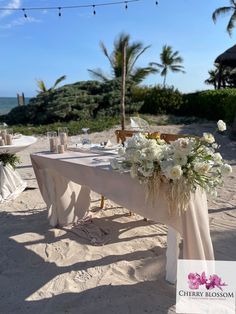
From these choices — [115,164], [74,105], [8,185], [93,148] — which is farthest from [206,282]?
[74,105]

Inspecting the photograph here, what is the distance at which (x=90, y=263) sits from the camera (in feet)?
10.1

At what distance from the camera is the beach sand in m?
2.53

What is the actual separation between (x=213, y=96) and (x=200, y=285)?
13439 millimetres

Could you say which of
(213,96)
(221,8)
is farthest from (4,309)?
(221,8)

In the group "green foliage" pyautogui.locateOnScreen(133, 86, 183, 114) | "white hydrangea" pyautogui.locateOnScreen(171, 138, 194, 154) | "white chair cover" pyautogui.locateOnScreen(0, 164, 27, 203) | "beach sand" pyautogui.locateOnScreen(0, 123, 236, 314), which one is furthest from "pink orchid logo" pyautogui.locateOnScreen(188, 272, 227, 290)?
"green foliage" pyautogui.locateOnScreen(133, 86, 183, 114)

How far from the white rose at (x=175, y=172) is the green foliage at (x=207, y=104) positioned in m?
11.6

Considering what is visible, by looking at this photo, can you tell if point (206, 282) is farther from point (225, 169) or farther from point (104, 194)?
point (104, 194)

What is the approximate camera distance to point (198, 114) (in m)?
15.6

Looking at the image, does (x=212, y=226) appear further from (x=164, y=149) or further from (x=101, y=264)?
(x=164, y=149)

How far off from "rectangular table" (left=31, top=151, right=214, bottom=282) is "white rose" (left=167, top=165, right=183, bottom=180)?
0.74ft

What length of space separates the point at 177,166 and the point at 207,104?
1340 cm

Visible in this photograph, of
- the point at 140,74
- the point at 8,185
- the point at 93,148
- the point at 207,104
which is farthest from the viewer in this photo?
the point at 140,74

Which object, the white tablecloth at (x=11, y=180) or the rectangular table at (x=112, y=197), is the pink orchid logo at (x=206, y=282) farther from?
the white tablecloth at (x=11, y=180)

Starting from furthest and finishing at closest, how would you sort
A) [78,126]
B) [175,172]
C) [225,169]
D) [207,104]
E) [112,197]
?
[207,104] < [78,126] < [112,197] < [225,169] < [175,172]
